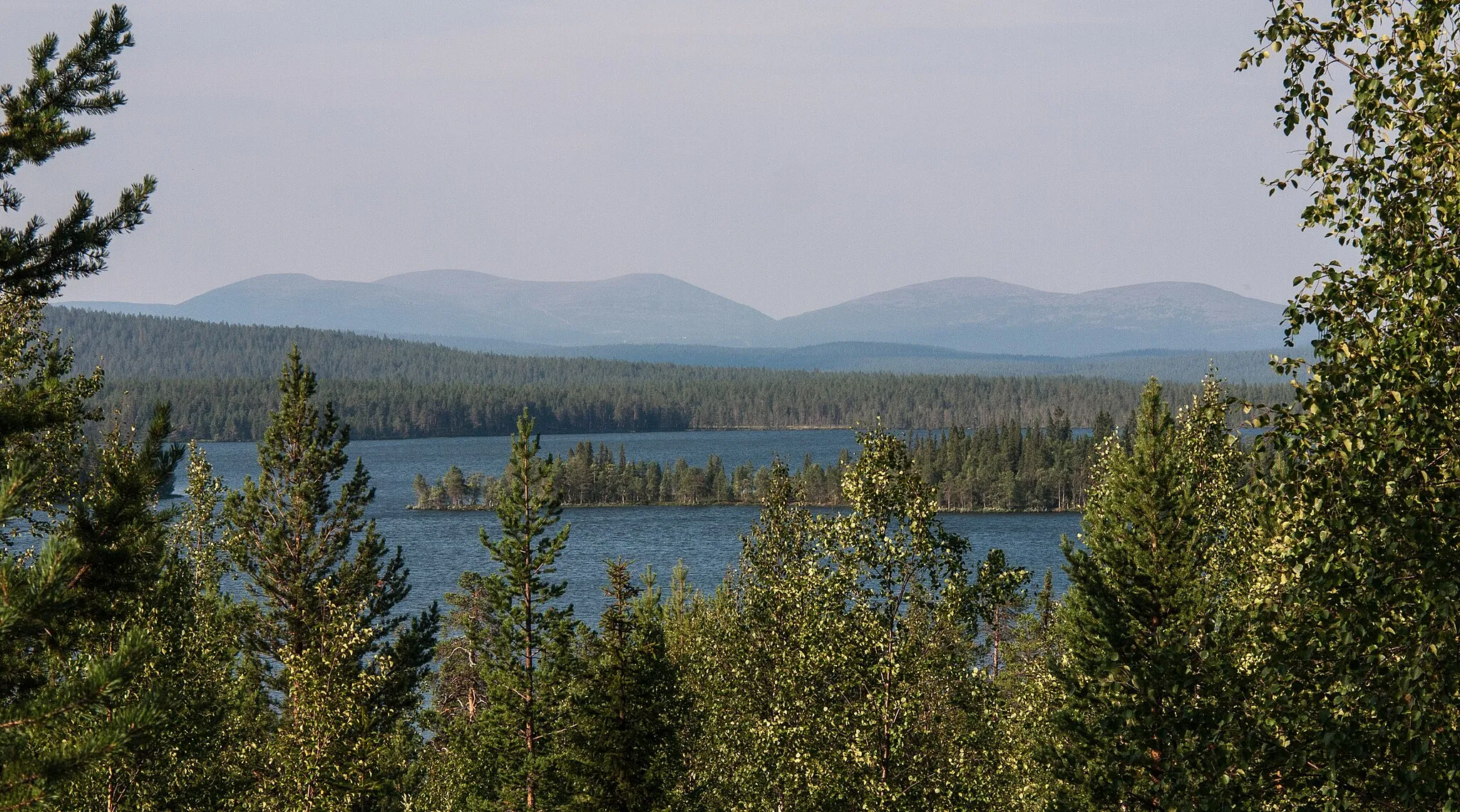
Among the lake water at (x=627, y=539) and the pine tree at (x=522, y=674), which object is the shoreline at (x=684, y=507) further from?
the pine tree at (x=522, y=674)

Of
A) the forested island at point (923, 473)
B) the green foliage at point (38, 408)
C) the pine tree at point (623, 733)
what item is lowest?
the forested island at point (923, 473)

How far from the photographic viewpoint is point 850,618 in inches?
856

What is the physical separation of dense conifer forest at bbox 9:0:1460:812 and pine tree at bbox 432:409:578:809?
0.39ft

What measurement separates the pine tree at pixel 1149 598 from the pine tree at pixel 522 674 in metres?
11.9

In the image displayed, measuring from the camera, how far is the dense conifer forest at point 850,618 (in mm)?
9367

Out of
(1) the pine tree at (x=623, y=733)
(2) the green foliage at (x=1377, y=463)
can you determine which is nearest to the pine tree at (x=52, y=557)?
(2) the green foliage at (x=1377, y=463)

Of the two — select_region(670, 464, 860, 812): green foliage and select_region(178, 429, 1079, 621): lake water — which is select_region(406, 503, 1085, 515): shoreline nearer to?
select_region(178, 429, 1079, 621): lake water

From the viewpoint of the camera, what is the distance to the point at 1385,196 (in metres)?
10.2

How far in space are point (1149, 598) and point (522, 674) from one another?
1492 centimetres

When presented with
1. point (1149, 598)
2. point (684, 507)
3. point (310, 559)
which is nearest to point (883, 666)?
point (1149, 598)

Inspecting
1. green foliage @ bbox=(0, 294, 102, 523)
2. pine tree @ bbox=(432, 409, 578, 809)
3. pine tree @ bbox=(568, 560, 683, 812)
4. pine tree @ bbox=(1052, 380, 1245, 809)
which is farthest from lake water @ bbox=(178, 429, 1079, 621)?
green foliage @ bbox=(0, 294, 102, 523)

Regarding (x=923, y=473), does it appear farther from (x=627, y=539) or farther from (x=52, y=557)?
(x=52, y=557)

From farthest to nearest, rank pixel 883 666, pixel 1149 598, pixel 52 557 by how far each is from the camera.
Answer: pixel 1149 598 → pixel 883 666 → pixel 52 557

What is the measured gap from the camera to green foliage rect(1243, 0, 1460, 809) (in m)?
9.04
